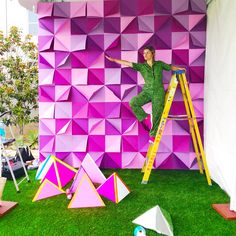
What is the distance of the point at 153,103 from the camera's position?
393 centimetres

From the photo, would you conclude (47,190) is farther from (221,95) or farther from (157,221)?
(221,95)

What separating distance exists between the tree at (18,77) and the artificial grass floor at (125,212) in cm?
224

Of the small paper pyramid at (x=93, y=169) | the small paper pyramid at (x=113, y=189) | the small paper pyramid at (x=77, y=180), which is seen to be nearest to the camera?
the small paper pyramid at (x=113, y=189)

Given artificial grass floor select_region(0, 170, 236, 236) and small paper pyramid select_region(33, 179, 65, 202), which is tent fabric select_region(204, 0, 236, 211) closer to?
artificial grass floor select_region(0, 170, 236, 236)

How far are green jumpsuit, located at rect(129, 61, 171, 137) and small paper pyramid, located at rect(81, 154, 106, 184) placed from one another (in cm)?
81

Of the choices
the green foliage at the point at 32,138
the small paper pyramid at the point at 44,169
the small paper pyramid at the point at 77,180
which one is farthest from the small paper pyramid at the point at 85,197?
the green foliage at the point at 32,138

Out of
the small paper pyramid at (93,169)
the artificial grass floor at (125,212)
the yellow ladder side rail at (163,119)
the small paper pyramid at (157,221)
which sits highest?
the yellow ladder side rail at (163,119)

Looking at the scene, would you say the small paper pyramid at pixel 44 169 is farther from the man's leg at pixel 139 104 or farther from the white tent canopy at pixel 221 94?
the white tent canopy at pixel 221 94

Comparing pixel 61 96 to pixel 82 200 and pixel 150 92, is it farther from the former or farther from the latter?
pixel 82 200

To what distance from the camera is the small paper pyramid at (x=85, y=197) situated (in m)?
3.06

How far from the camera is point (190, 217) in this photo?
2.84 meters

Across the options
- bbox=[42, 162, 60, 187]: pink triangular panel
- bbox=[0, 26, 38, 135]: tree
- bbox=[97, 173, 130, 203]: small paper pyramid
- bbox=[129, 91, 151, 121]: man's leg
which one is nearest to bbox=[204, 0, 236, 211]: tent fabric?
bbox=[129, 91, 151, 121]: man's leg

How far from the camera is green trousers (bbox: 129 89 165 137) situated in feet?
12.8

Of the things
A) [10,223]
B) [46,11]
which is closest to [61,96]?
[46,11]
